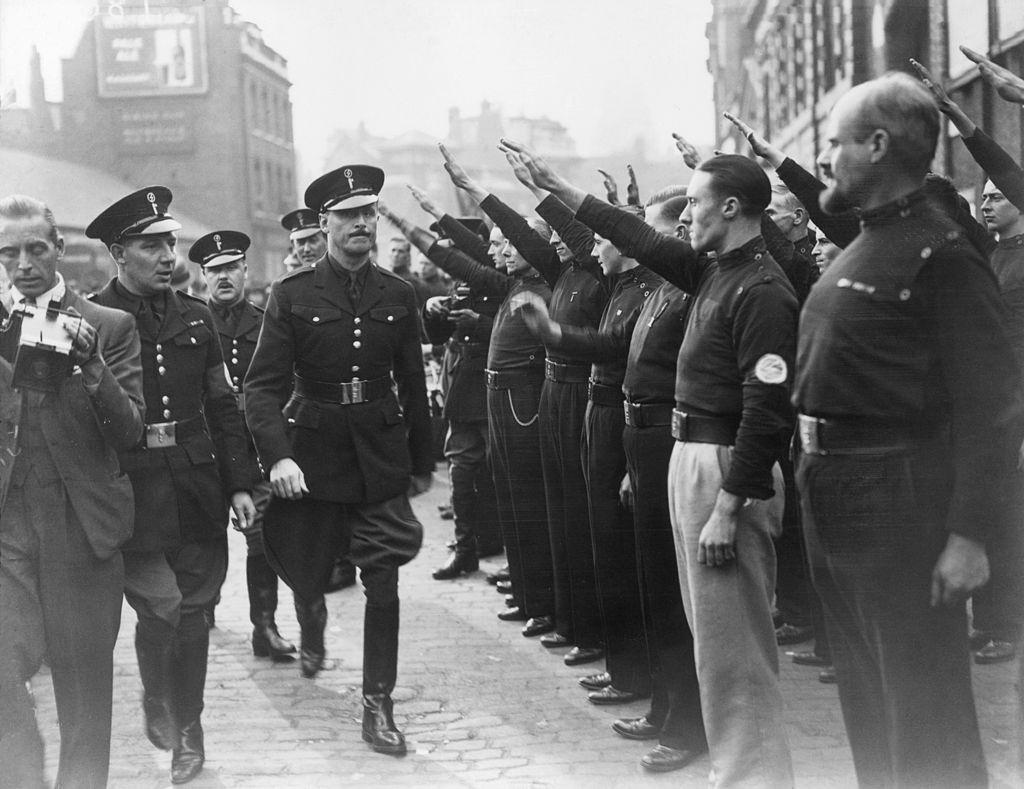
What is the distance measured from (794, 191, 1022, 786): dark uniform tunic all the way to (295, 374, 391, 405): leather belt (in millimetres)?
2511

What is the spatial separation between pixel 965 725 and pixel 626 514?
2368mm

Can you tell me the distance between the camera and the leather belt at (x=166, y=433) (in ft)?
15.7

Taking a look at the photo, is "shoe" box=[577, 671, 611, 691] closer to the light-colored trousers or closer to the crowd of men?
the crowd of men

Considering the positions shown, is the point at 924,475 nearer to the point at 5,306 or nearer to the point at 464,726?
the point at 464,726

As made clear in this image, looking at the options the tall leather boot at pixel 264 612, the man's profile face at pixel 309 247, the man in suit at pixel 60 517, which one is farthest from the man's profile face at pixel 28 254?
the man's profile face at pixel 309 247

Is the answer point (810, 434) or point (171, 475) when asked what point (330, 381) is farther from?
point (810, 434)

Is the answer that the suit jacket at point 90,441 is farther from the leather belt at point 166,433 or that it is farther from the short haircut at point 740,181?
the short haircut at point 740,181

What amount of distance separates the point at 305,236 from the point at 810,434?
5.62 meters

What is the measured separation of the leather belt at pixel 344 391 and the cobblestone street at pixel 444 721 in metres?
1.49

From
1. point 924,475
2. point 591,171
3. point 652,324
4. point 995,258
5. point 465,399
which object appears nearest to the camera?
point 924,475

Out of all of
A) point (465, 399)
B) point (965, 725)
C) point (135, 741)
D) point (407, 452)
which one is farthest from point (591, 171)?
point (965, 725)

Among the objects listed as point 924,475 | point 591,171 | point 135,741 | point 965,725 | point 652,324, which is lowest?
point 135,741

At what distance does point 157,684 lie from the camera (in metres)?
4.87

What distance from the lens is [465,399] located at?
8500 mm
